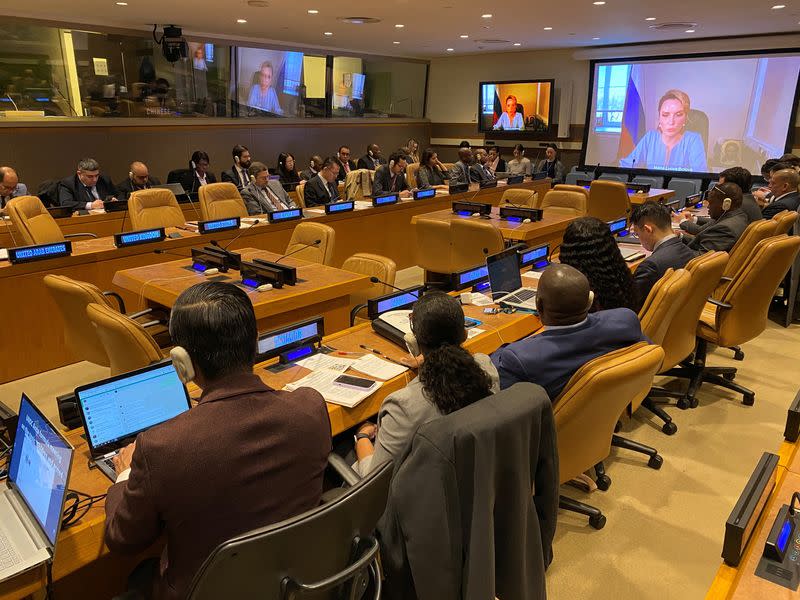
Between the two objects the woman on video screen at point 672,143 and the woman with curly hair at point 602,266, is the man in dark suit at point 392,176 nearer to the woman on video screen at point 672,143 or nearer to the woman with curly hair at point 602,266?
the woman with curly hair at point 602,266

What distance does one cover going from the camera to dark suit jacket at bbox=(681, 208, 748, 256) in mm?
4016

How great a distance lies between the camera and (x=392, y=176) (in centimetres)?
754

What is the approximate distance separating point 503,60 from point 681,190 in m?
4.64

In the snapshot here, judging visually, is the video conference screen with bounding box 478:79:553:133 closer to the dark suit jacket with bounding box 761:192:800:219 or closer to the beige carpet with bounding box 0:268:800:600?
the dark suit jacket with bounding box 761:192:800:219

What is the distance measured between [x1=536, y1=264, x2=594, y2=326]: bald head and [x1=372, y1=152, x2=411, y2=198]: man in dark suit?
209 inches

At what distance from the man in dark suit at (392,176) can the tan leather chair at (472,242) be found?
2570mm

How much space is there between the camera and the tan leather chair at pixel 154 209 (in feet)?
16.3

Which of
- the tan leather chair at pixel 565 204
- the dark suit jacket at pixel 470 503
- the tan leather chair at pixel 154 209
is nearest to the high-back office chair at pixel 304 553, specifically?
the dark suit jacket at pixel 470 503

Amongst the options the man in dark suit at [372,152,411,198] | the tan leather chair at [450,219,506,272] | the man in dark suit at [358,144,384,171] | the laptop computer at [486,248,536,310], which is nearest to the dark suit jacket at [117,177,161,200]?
the man in dark suit at [372,152,411,198]

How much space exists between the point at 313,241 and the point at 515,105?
8.72 m

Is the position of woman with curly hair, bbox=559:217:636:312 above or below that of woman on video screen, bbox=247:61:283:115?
below

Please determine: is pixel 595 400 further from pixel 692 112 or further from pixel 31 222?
pixel 692 112

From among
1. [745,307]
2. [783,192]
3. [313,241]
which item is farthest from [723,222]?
[313,241]

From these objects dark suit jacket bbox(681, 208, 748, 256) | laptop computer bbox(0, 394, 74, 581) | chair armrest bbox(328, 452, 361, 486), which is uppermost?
dark suit jacket bbox(681, 208, 748, 256)
